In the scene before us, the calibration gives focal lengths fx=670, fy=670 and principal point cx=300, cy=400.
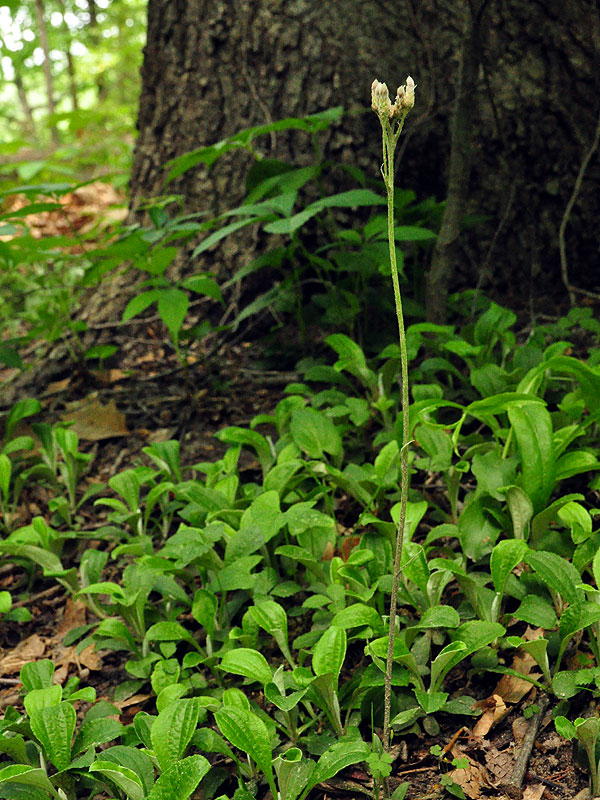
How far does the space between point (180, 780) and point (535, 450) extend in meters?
1.10

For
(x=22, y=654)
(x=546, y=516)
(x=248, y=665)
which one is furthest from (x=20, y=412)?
(x=546, y=516)

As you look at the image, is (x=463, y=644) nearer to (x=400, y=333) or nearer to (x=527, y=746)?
(x=527, y=746)

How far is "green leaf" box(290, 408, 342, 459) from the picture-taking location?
2.06 meters

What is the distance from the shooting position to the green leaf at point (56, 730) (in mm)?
1342

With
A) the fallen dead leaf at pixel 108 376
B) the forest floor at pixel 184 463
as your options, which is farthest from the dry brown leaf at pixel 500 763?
the fallen dead leaf at pixel 108 376

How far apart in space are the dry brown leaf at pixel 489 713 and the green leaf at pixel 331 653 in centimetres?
32

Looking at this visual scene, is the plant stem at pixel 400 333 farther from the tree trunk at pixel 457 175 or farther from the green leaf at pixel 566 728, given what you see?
the tree trunk at pixel 457 175

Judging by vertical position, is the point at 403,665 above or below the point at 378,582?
below

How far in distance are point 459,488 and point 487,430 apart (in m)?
0.25

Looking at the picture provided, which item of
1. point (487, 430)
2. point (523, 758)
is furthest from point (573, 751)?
point (487, 430)

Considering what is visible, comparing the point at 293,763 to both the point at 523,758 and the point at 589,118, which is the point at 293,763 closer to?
the point at 523,758

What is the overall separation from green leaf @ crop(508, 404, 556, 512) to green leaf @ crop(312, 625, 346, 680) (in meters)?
0.62

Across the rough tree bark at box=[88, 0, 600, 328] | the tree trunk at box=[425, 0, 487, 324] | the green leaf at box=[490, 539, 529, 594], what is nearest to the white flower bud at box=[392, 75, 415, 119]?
the green leaf at box=[490, 539, 529, 594]

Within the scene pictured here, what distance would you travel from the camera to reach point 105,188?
596cm
